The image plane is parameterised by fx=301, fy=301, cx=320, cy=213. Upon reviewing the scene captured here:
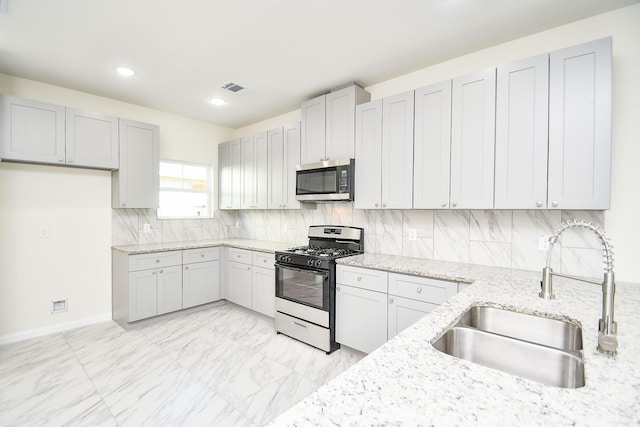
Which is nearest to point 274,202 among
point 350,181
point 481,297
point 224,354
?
point 350,181

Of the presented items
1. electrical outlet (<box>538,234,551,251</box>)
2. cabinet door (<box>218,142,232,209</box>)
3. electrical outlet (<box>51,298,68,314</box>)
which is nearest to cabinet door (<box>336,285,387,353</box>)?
electrical outlet (<box>538,234,551,251</box>)

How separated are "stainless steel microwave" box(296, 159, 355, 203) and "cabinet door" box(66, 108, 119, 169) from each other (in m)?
2.18

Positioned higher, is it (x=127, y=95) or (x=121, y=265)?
(x=127, y=95)

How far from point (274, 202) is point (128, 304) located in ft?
6.66

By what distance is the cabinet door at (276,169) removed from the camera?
3.89 m

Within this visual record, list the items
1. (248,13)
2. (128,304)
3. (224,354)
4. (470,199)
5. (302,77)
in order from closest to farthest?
(248,13) → (470,199) → (224,354) → (302,77) → (128,304)

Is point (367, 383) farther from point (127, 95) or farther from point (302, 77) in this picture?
point (127, 95)

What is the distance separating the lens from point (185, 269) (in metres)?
3.85

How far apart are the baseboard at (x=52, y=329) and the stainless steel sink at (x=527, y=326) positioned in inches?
162

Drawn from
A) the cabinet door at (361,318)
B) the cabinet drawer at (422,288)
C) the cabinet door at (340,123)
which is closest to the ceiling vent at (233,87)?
the cabinet door at (340,123)

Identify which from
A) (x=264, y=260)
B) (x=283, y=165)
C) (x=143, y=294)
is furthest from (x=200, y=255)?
(x=283, y=165)

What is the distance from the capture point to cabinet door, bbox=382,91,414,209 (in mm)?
2668

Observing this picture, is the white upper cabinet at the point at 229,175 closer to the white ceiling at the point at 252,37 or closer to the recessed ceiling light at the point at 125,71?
the white ceiling at the point at 252,37

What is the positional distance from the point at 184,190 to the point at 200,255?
1.12 metres
